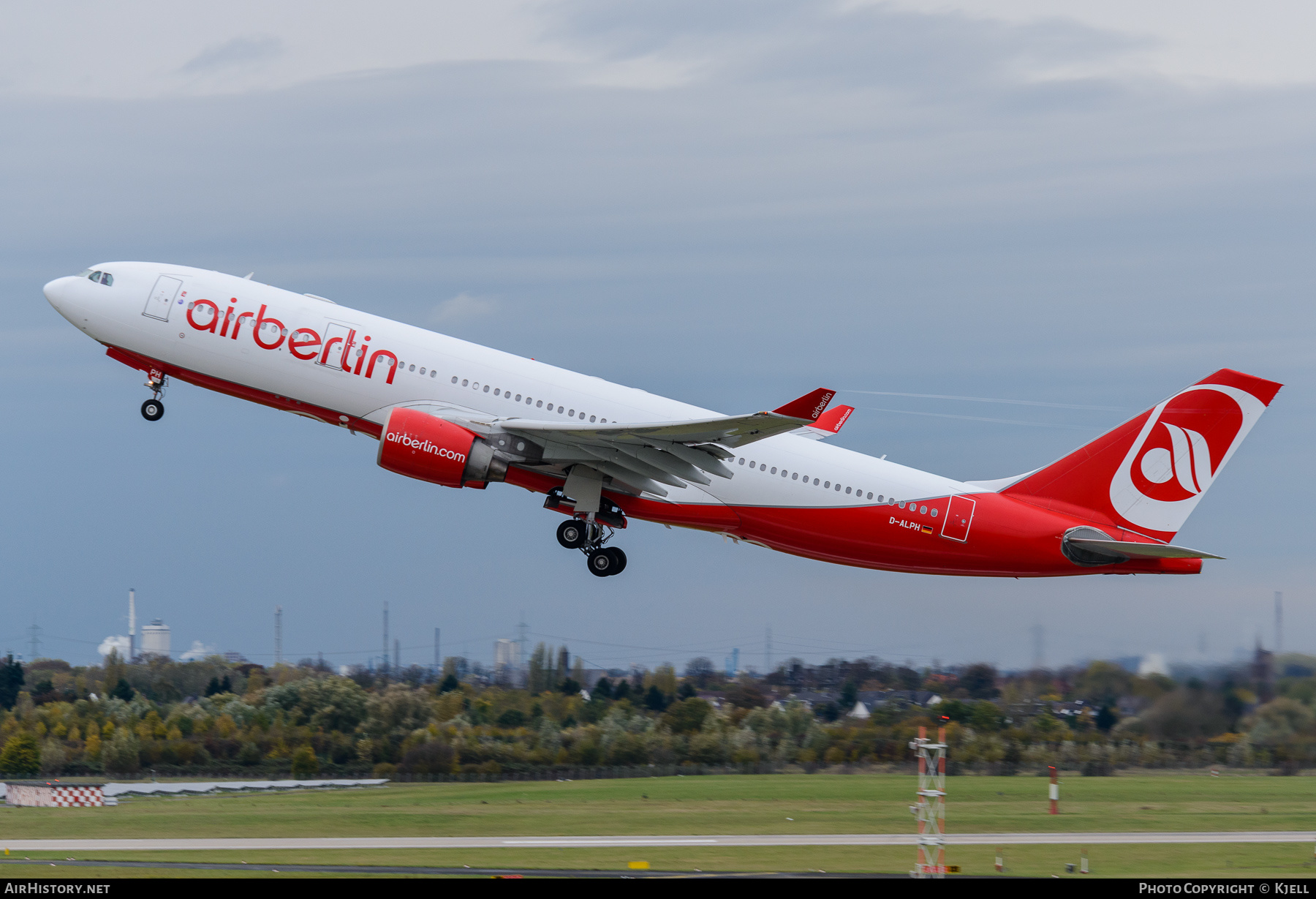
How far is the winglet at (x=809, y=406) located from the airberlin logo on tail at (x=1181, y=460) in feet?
36.2

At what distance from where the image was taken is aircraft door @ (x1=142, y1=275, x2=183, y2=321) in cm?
3525

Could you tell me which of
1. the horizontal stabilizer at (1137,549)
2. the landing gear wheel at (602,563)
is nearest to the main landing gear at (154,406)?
the landing gear wheel at (602,563)

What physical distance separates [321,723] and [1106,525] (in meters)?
30.5

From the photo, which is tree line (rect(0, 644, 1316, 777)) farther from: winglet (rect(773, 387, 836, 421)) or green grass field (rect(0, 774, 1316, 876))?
winglet (rect(773, 387, 836, 421))

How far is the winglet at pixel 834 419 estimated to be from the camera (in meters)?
39.0

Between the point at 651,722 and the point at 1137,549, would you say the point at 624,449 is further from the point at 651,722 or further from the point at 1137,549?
the point at 651,722

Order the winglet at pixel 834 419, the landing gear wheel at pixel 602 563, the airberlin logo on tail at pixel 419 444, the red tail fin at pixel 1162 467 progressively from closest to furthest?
the airberlin logo on tail at pixel 419 444, the red tail fin at pixel 1162 467, the landing gear wheel at pixel 602 563, the winglet at pixel 834 419

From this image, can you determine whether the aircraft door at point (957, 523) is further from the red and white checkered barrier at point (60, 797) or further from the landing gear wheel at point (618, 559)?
the red and white checkered barrier at point (60, 797)

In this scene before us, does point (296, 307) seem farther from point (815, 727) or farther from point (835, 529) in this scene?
point (815, 727)

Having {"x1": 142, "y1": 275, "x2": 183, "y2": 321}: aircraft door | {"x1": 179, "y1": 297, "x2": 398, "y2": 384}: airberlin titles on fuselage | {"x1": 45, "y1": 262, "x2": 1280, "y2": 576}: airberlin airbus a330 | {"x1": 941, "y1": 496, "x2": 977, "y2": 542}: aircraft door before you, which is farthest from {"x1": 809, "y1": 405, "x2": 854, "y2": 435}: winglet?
{"x1": 142, "y1": 275, "x2": 183, "y2": 321}: aircraft door

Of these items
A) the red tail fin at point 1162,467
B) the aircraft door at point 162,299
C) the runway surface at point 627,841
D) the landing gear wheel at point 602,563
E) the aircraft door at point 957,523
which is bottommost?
the runway surface at point 627,841

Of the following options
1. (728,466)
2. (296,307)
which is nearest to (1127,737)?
(728,466)

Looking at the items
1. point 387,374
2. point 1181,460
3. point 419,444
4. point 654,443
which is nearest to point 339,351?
point 387,374

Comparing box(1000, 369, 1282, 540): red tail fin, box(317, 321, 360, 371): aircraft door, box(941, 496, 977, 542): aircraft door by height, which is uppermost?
box(317, 321, 360, 371): aircraft door
